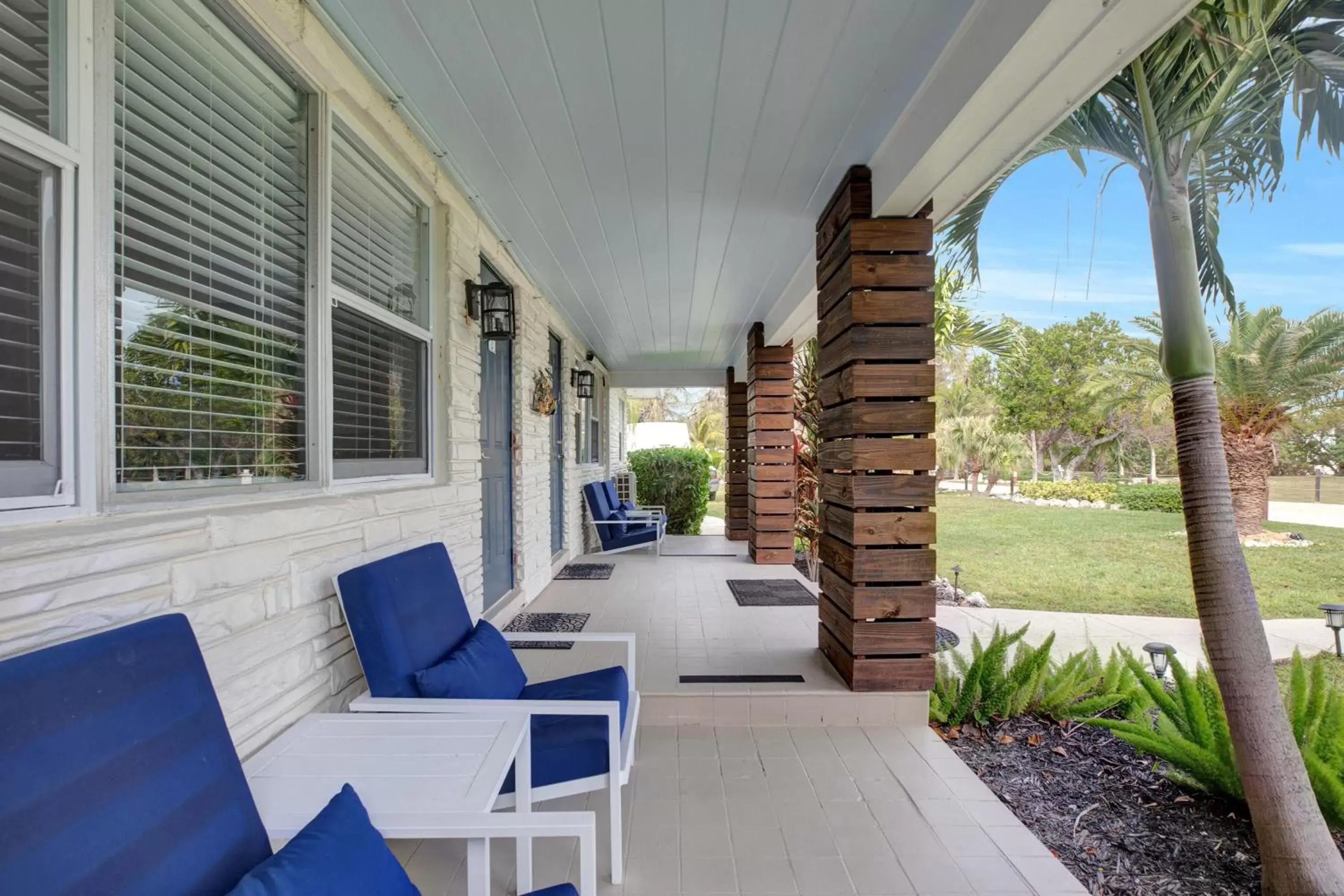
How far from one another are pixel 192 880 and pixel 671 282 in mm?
4248

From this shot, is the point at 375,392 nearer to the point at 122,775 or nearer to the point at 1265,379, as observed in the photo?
the point at 122,775

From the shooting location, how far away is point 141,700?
0.96 m

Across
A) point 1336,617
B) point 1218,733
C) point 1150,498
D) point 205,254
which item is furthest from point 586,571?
point 1150,498

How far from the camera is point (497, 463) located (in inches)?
159

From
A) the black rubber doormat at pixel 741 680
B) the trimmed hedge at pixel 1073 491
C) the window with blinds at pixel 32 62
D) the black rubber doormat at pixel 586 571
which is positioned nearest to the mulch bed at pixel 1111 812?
the black rubber doormat at pixel 741 680

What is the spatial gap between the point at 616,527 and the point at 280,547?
5.62 metres

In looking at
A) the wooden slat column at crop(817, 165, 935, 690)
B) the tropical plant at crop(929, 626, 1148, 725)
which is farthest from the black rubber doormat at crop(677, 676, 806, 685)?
the tropical plant at crop(929, 626, 1148, 725)

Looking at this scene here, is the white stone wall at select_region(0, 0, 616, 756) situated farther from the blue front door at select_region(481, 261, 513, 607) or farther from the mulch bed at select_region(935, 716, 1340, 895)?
the mulch bed at select_region(935, 716, 1340, 895)

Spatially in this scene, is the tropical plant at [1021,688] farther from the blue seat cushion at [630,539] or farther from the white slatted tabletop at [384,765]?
the blue seat cushion at [630,539]

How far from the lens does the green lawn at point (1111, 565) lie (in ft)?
21.3

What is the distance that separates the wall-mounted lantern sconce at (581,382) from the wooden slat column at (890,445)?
4.27 meters

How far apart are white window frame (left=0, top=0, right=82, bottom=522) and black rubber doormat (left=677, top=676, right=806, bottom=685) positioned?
2457 millimetres

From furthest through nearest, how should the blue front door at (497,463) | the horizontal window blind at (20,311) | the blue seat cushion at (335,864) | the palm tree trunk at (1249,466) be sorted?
the palm tree trunk at (1249,466), the blue front door at (497,463), the horizontal window blind at (20,311), the blue seat cushion at (335,864)

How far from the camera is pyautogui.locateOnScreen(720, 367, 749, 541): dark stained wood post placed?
783 cm
